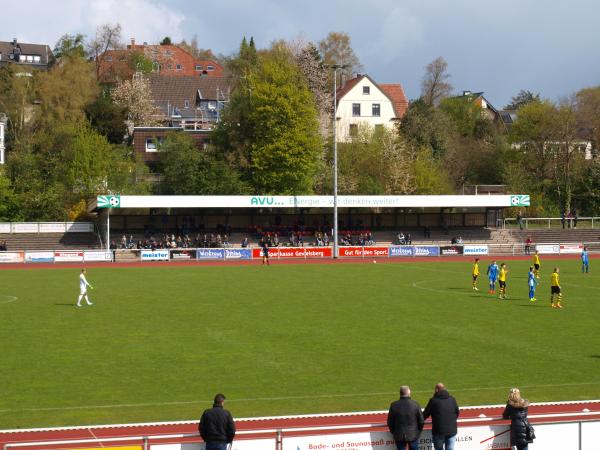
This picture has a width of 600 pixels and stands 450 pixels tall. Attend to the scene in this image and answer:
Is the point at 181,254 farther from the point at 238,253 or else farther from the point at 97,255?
the point at 97,255

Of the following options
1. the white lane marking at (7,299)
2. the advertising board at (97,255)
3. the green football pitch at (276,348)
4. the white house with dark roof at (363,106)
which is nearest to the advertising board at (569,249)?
the green football pitch at (276,348)

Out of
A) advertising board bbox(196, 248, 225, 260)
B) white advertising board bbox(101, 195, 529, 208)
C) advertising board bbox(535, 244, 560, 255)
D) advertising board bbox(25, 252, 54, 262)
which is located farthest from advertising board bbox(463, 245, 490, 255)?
advertising board bbox(25, 252, 54, 262)

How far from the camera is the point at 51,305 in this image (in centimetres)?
3212

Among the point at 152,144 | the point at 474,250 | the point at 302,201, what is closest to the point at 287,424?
the point at 474,250

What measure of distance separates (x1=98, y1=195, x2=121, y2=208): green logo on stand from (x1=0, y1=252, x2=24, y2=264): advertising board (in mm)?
7704

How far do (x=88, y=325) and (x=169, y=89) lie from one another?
87776 mm

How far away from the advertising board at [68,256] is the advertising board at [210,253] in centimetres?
889

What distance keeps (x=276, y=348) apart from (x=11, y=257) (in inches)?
1612

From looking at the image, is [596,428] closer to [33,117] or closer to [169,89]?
[33,117]

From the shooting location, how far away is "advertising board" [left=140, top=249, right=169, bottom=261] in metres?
60.6

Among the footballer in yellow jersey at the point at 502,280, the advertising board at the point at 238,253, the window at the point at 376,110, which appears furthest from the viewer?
the window at the point at 376,110

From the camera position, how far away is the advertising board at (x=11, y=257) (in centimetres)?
5797

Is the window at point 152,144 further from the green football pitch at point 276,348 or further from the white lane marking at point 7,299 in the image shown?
the white lane marking at point 7,299

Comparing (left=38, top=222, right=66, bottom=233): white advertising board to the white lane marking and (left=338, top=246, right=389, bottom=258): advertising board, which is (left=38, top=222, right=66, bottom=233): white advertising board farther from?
the white lane marking
